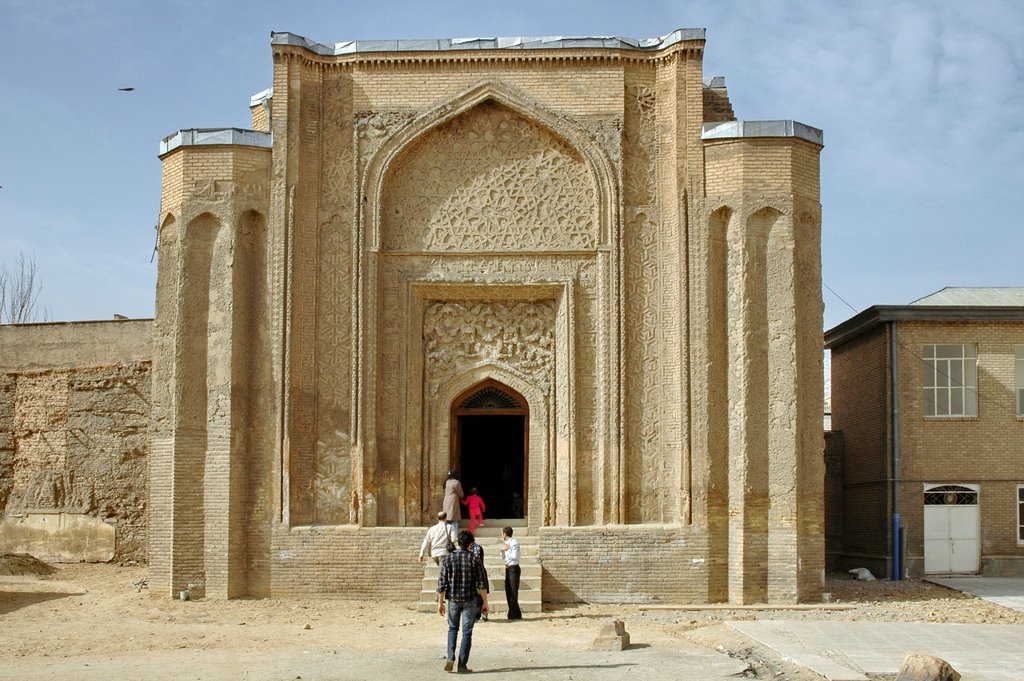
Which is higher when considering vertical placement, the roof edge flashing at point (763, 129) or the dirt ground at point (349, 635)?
the roof edge flashing at point (763, 129)

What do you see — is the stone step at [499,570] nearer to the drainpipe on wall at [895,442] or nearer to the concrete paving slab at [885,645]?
the concrete paving slab at [885,645]

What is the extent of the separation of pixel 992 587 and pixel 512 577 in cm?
742

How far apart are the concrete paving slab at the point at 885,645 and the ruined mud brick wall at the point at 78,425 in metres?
10.0

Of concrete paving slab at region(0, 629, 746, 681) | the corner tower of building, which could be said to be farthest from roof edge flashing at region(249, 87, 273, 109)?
concrete paving slab at region(0, 629, 746, 681)

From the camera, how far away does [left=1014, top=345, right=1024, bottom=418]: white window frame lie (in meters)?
19.1

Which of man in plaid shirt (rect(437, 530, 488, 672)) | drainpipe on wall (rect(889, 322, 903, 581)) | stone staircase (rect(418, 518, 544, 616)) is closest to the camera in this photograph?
man in plaid shirt (rect(437, 530, 488, 672))

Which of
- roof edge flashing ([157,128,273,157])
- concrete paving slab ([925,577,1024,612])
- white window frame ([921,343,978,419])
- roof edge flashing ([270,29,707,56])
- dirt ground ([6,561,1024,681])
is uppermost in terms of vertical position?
roof edge flashing ([270,29,707,56])

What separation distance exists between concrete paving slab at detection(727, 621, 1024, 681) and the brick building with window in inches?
235

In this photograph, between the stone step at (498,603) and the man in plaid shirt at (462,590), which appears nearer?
the man in plaid shirt at (462,590)

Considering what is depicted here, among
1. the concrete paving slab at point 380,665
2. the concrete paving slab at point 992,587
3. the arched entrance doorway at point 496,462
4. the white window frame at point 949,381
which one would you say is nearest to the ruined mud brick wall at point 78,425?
the arched entrance doorway at point 496,462

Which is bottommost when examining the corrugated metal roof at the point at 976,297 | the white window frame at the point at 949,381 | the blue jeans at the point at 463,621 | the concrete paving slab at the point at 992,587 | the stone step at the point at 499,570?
the concrete paving slab at the point at 992,587

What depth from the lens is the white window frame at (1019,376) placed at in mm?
19078

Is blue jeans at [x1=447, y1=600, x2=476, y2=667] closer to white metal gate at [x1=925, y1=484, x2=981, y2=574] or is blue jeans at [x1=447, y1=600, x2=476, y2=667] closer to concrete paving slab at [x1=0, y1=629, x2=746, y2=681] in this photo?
concrete paving slab at [x1=0, y1=629, x2=746, y2=681]

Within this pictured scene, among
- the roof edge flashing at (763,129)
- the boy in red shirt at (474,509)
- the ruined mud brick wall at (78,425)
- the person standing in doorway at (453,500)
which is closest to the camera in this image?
the person standing in doorway at (453,500)
